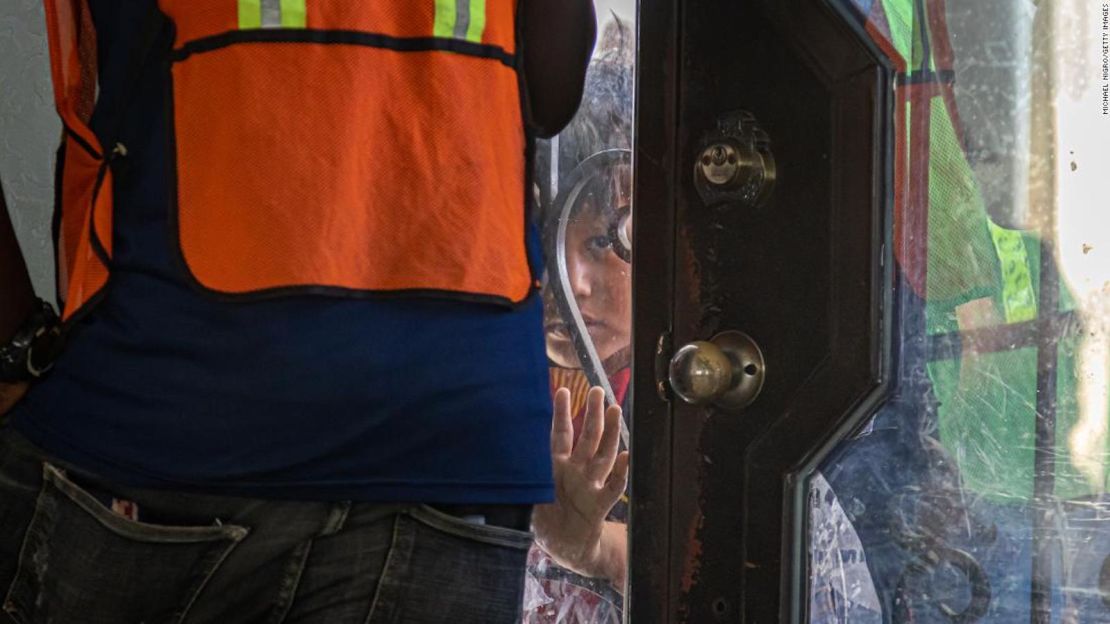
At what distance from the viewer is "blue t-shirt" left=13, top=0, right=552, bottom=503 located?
793 millimetres

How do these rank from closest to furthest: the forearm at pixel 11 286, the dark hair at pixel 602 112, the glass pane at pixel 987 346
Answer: the glass pane at pixel 987 346
the forearm at pixel 11 286
the dark hair at pixel 602 112

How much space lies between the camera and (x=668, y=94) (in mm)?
984

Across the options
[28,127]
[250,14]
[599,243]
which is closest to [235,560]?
[250,14]


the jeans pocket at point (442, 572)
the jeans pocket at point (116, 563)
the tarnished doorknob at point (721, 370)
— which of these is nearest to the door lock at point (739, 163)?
the tarnished doorknob at point (721, 370)

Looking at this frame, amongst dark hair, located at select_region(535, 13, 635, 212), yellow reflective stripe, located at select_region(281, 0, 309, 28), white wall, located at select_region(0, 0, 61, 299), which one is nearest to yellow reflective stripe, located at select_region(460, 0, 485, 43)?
yellow reflective stripe, located at select_region(281, 0, 309, 28)

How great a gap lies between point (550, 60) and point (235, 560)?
42 cm

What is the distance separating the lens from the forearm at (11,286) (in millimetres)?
877

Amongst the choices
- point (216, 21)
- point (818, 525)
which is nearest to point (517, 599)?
point (818, 525)

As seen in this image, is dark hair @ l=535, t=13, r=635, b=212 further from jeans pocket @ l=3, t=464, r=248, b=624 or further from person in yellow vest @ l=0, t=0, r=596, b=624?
jeans pocket @ l=3, t=464, r=248, b=624

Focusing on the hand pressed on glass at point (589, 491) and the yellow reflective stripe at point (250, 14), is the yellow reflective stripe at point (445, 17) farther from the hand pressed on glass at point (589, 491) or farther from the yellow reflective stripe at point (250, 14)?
the hand pressed on glass at point (589, 491)

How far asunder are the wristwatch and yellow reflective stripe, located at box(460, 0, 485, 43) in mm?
362

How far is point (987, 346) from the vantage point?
0.81 meters

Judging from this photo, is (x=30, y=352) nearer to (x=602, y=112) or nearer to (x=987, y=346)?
(x=602, y=112)

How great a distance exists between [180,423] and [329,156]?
203mm
